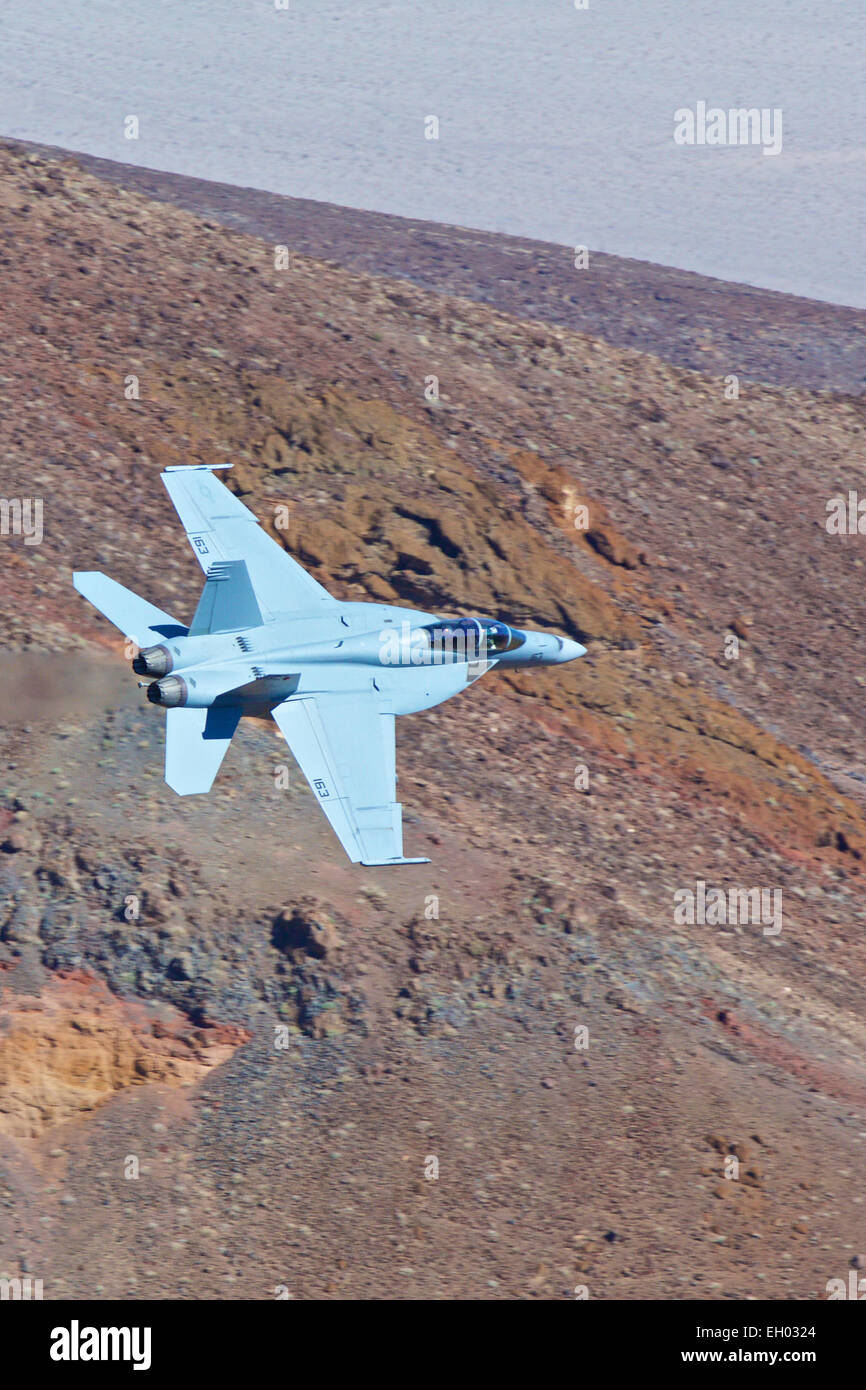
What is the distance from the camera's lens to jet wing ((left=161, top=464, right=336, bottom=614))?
77.4 ft

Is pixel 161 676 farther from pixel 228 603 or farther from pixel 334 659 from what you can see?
pixel 334 659

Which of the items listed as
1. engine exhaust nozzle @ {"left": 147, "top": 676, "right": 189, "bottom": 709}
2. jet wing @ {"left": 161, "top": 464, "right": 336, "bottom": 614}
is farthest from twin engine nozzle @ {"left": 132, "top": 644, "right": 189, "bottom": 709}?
jet wing @ {"left": 161, "top": 464, "right": 336, "bottom": 614}

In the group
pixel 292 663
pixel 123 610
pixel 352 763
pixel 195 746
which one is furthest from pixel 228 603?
pixel 352 763

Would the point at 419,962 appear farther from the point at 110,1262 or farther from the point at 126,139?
the point at 126,139

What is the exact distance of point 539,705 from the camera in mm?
30797

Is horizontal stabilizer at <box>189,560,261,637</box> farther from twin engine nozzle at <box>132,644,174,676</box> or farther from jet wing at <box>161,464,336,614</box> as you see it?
twin engine nozzle at <box>132,644,174,676</box>

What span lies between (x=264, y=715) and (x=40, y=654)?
6.72 meters

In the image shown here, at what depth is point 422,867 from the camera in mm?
25750

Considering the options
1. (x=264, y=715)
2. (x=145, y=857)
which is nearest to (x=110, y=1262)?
(x=145, y=857)

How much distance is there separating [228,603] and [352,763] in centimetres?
357

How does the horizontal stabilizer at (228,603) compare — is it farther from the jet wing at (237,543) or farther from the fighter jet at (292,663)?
the jet wing at (237,543)

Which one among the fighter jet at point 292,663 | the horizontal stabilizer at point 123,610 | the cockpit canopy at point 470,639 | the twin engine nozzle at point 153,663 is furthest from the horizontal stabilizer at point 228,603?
the cockpit canopy at point 470,639

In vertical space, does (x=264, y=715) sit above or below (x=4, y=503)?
below

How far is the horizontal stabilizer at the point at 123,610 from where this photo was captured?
22000 millimetres
